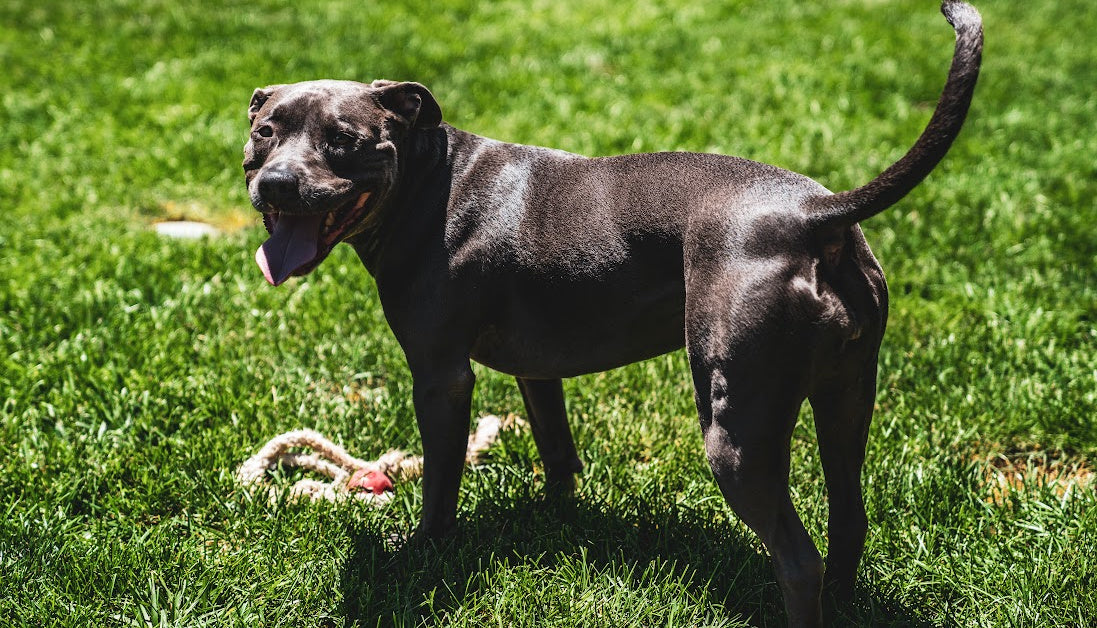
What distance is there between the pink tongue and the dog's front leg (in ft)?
1.70

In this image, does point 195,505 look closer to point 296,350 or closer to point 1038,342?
A: point 296,350

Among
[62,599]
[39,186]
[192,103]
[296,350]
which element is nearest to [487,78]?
[192,103]

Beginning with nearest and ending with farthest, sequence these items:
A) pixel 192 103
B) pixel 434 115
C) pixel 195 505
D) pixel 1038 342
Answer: pixel 434 115
pixel 195 505
pixel 1038 342
pixel 192 103

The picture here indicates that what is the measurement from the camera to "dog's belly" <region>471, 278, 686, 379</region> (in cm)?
291

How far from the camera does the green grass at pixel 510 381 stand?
3.15m

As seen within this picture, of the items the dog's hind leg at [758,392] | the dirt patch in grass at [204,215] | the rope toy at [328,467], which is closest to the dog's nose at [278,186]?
the dog's hind leg at [758,392]

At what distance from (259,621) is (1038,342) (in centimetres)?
353

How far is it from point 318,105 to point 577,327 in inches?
39.8

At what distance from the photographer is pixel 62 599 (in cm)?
308

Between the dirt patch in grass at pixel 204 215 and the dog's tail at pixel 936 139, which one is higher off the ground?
the dog's tail at pixel 936 139

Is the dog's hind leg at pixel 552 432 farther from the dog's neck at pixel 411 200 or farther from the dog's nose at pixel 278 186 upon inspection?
the dog's nose at pixel 278 186

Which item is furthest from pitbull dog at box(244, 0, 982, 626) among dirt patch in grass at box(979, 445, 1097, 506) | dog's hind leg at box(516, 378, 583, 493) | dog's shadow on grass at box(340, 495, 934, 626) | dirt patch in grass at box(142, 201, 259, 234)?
dirt patch in grass at box(142, 201, 259, 234)

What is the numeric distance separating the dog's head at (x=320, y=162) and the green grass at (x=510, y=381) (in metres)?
1.06

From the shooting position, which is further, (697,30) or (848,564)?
(697,30)
